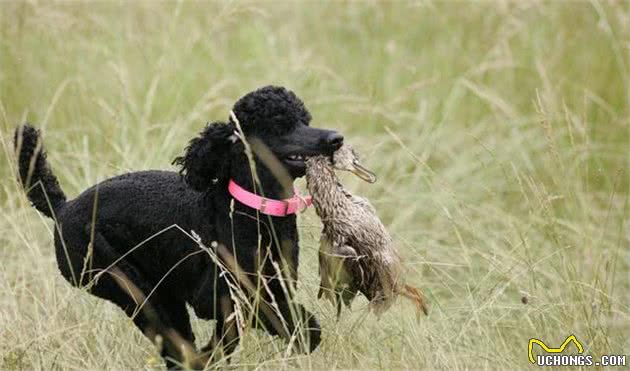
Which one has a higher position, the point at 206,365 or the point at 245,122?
the point at 245,122

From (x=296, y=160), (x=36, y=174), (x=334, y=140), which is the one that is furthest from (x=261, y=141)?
(x=36, y=174)

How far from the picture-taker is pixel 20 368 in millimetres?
3559

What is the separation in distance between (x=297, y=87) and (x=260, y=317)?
2.82 metres

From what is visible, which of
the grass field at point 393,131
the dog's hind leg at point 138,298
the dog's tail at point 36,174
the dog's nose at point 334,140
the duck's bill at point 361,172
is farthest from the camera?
the grass field at point 393,131

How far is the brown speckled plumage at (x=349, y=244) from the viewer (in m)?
3.32

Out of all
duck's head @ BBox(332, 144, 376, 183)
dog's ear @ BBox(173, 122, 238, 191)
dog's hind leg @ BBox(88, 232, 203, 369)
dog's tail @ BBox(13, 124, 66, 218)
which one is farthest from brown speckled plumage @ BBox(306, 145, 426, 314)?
dog's tail @ BBox(13, 124, 66, 218)

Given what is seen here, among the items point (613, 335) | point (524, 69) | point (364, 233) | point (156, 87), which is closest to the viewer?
point (364, 233)

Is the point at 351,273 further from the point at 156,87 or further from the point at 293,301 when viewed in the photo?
the point at 156,87

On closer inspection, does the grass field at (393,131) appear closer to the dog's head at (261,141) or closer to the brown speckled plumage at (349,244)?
the brown speckled plumage at (349,244)

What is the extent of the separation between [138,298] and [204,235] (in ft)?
0.98

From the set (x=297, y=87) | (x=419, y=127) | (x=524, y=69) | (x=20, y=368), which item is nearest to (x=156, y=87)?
(x=297, y=87)

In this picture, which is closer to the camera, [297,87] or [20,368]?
[20,368]

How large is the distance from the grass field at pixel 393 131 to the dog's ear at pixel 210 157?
1.80 feet

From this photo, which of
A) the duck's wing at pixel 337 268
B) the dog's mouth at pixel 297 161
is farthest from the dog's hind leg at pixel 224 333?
the dog's mouth at pixel 297 161
